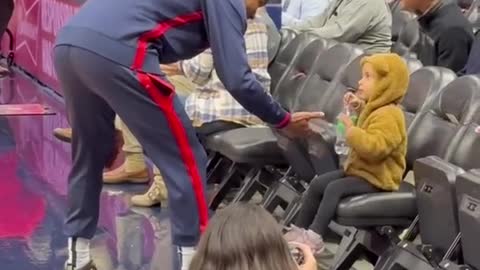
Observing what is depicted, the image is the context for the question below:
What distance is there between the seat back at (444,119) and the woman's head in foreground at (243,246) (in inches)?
72.7

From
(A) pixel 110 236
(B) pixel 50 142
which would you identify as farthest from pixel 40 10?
(A) pixel 110 236

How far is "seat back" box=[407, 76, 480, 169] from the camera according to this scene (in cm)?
356

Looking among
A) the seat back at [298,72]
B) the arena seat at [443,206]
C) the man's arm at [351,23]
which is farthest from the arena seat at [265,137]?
the arena seat at [443,206]

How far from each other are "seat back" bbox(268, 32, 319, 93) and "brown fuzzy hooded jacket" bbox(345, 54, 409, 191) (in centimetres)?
132

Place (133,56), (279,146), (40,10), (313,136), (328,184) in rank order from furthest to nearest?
(40,10), (279,146), (313,136), (328,184), (133,56)

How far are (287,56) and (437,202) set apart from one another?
2.01 metres

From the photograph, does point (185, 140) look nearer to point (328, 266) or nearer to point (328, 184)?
point (328, 184)

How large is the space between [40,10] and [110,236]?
15.5 feet

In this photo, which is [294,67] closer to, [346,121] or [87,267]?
[346,121]

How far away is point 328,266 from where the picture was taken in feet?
13.3

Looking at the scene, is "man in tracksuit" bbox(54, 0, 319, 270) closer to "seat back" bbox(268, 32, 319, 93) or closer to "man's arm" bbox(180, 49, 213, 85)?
"man's arm" bbox(180, 49, 213, 85)

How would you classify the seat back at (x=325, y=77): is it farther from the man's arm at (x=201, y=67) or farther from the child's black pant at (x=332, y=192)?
the child's black pant at (x=332, y=192)

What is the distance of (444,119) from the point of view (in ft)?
12.1

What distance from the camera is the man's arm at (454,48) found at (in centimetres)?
524
